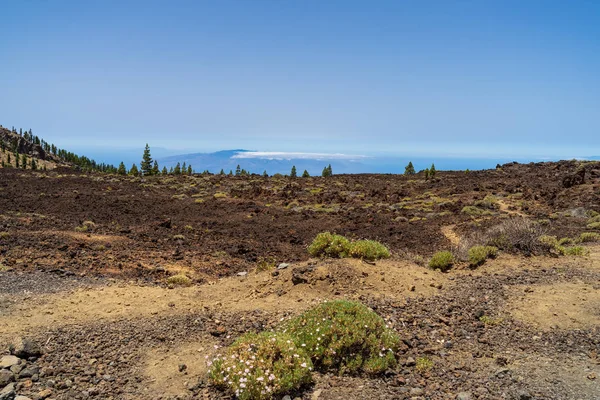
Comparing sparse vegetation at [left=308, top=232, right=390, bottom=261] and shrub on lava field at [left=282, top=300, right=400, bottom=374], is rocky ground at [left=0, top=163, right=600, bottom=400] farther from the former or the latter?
sparse vegetation at [left=308, top=232, right=390, bottom=261]

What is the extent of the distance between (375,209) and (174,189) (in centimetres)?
2088

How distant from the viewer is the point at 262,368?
5.19 m

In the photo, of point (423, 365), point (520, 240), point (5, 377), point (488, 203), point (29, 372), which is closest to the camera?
point (5, 377)

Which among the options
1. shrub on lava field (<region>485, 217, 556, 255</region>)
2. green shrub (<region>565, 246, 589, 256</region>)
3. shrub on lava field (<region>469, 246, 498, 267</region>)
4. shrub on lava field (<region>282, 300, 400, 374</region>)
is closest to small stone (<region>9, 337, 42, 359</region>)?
shrub on lava field (<region>282, 300, 400, 374</region>)

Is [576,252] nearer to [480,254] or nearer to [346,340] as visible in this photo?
[480,254]

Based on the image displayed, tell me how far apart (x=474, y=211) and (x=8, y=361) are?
25.4 metres

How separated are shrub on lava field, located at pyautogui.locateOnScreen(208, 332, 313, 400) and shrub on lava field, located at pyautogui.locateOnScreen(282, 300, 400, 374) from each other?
0.38 m

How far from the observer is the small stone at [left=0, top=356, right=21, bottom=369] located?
5770 millimetres

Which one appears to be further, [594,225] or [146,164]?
[146,164]

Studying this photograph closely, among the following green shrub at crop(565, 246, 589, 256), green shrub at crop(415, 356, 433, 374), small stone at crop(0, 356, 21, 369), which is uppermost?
green shrub at crop(565, 246, 589, 256)

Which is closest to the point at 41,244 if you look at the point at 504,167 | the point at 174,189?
the point at 174,189

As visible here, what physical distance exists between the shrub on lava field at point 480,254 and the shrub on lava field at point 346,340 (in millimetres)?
5761

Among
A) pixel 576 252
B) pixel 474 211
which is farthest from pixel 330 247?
pixel 474 211

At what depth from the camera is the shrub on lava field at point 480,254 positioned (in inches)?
435
